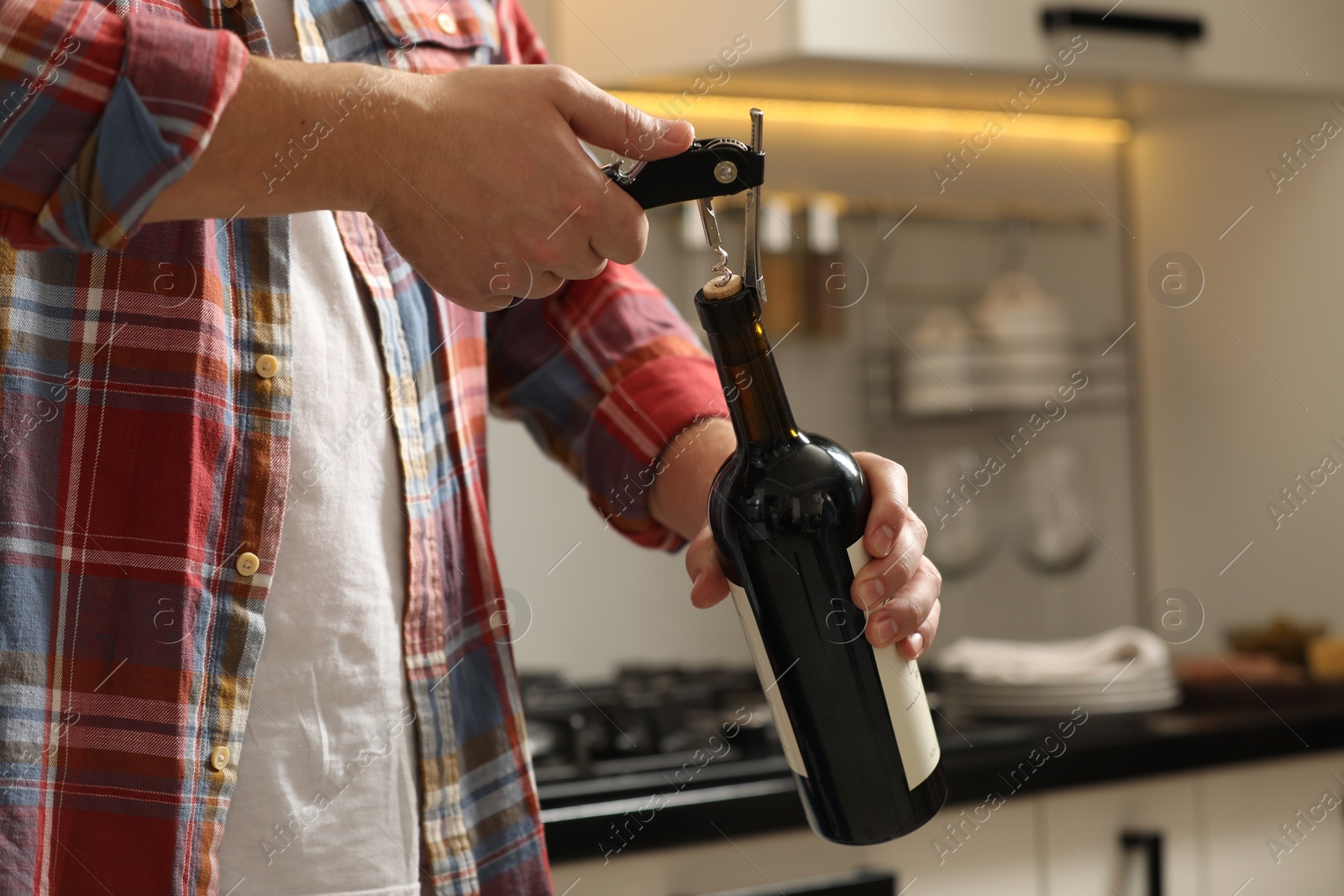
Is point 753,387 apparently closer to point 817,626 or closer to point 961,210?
point 817,626

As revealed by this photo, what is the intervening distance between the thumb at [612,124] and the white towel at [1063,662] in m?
1.10

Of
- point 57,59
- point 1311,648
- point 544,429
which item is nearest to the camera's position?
point 57,59

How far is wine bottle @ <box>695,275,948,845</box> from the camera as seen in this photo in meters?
0.62

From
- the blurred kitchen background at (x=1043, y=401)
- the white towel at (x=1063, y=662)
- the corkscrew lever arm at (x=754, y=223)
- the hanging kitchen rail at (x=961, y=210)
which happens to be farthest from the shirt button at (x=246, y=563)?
the hanging kitchen rail at (x=961, y=210)

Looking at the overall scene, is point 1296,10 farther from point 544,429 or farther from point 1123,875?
point 544,429

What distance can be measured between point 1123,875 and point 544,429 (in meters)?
0.90

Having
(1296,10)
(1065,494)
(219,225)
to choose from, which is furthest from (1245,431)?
(219,225)

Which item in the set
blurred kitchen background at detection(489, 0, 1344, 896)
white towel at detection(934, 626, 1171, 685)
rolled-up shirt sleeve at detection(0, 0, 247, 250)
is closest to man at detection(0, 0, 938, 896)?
rolled-up shirt sleeve at detection(0, 0, 247, 250)

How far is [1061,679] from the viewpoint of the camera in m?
1.47

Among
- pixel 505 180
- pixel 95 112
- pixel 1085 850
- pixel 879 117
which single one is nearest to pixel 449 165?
pixel 505 180

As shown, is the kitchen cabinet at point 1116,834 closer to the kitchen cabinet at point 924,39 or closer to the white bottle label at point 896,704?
the white bottle label at point 896,704

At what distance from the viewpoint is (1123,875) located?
1.36 m

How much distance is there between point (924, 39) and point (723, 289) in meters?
1.06

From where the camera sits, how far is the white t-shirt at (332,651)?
59cm
